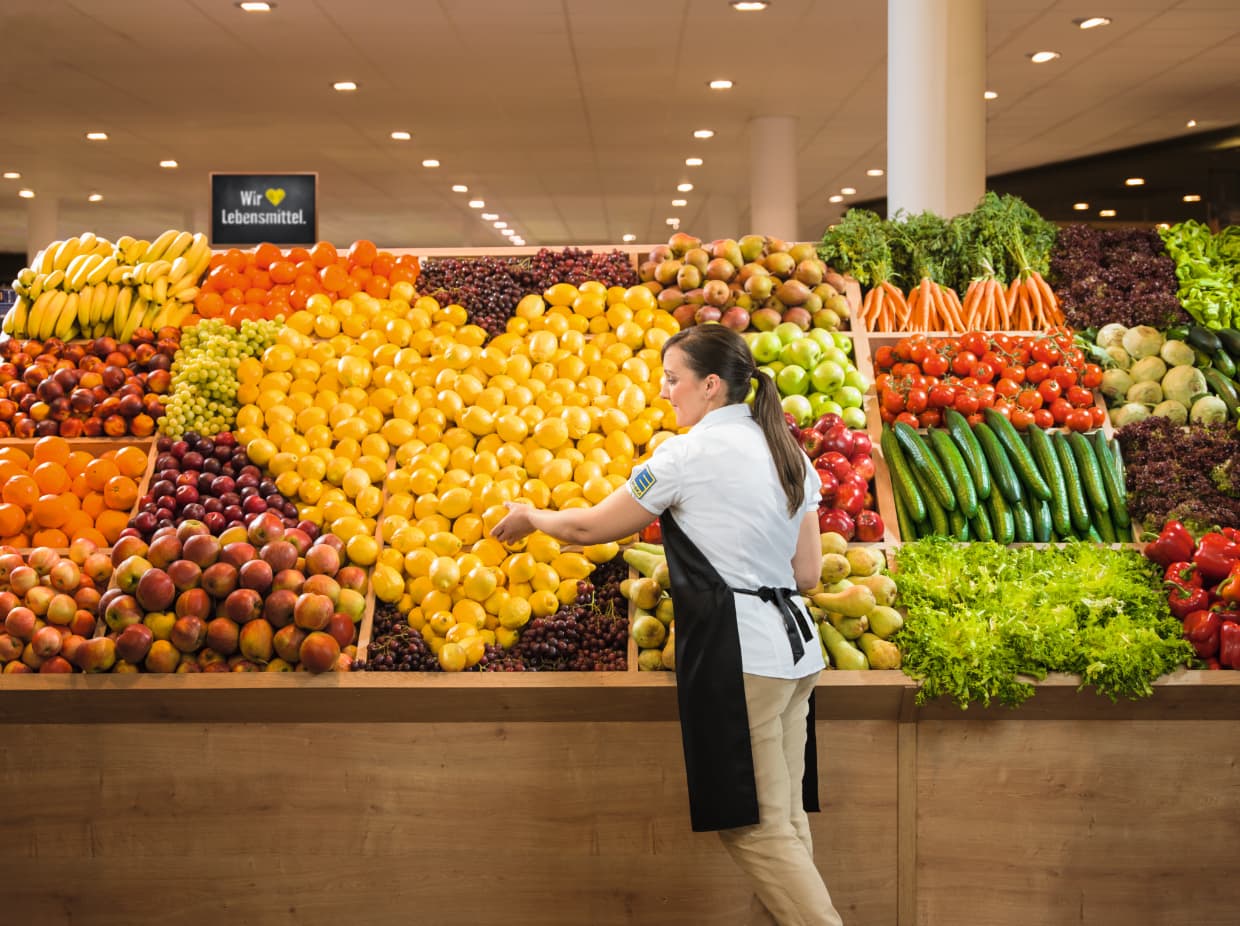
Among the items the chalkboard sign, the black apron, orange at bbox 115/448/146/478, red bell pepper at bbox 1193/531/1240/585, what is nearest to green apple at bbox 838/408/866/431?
red bell pepper at bbox 1193/531/1240/585

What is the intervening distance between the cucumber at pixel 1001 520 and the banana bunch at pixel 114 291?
9.98 feet

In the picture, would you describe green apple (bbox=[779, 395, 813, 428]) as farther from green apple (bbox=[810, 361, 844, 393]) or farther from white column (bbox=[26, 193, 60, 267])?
white column (bbox=[26, 193, 60, 267])

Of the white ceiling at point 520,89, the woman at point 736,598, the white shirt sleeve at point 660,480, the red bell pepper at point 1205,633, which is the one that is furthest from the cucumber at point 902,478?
the white ceiling at point 520,89

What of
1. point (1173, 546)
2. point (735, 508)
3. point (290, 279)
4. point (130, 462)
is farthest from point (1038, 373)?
point (130, 462)

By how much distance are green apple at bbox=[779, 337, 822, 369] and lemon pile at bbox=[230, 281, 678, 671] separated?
43 cm

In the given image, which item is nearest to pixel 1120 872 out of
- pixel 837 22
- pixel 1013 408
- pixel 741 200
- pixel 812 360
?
pixel 1013 408

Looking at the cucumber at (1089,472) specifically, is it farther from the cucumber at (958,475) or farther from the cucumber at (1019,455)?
the cucumber at (958,475)

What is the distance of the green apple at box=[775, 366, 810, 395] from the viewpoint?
3.88m

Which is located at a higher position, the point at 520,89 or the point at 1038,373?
the point at 520,89

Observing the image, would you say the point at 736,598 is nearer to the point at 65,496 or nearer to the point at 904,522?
the point at 904,522

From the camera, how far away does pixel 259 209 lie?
579 centimetres

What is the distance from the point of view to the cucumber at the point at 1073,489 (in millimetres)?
3672

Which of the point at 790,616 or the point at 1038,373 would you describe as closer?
the point at 790,616

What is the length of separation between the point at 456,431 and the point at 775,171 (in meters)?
8.46
